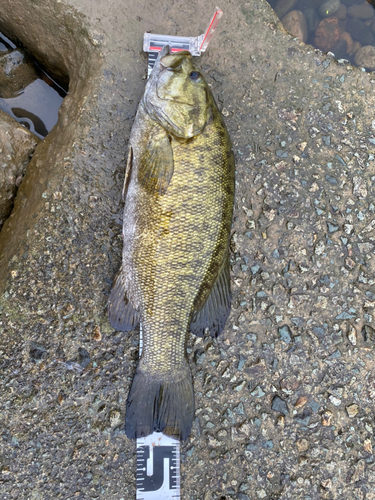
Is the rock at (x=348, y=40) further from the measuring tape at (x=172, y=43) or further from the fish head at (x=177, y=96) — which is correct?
the fish head at (x=177, y=96)

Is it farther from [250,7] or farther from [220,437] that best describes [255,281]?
[250,7]

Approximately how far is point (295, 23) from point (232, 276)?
282cm

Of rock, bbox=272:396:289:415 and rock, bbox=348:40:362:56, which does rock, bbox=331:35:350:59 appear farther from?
rock, bbox=272:396:289:415

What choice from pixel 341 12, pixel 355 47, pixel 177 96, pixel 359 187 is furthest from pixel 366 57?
pixel 177 96


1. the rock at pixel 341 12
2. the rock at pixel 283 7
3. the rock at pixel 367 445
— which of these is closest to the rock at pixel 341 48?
the rock at pixel 341 12

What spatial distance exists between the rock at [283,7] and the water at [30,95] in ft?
7.71

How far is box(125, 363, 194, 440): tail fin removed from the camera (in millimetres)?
2340

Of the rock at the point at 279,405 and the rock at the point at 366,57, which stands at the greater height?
the rock at the point at 366,57

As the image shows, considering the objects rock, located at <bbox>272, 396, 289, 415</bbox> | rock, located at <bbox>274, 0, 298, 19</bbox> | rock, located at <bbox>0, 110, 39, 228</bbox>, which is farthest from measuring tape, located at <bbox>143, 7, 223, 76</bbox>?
rock, located at <bbox>272, 396, 289, 415</bbox>

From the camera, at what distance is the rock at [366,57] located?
3529 millimetres

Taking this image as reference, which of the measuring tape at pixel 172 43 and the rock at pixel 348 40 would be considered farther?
the rock at pixel 348 40

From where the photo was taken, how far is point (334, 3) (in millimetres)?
3602

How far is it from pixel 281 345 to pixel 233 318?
1.42 feet

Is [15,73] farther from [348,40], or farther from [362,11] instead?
[362,11]
